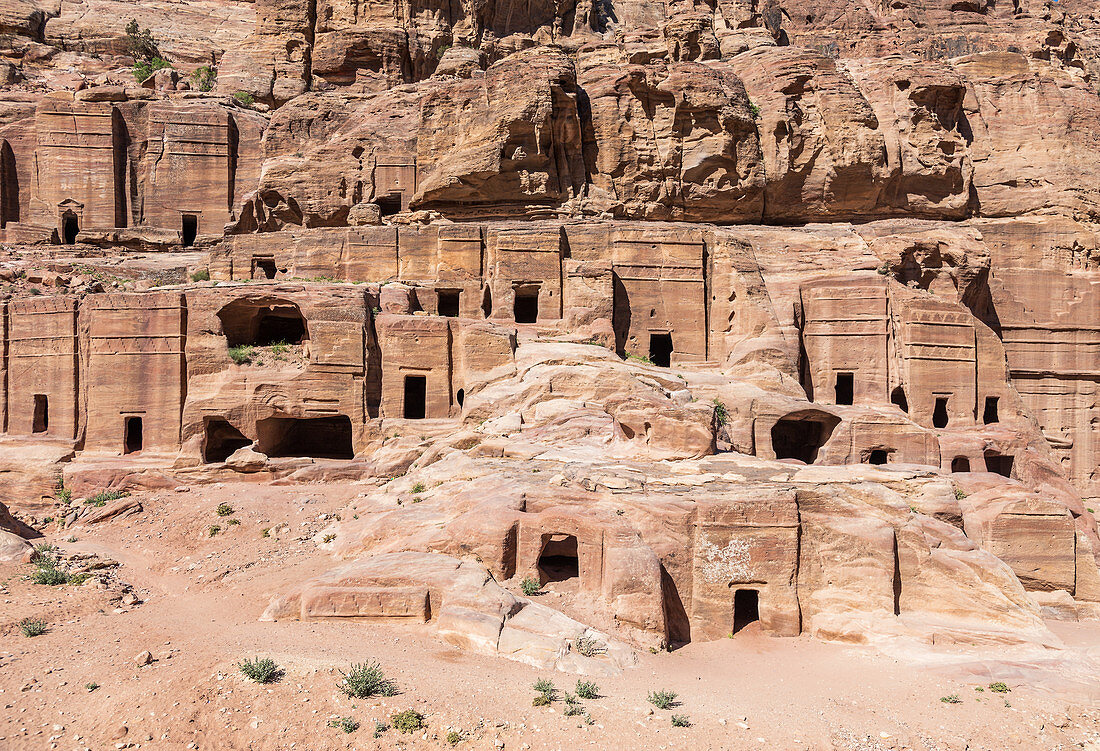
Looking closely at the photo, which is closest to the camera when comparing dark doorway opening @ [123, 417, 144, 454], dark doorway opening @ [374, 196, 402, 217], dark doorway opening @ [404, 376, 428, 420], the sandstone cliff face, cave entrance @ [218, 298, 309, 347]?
the sandstone cliff face

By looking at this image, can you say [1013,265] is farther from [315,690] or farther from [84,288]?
[84,288]

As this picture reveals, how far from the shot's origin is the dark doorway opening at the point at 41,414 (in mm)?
23266

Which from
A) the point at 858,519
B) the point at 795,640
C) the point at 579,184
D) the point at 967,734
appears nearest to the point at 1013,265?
the point at 579,184

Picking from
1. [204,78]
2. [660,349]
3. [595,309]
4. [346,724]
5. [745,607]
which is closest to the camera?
[346,724]

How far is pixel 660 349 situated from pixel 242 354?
1512 cm

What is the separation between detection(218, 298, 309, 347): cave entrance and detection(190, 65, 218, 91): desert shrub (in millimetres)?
19359

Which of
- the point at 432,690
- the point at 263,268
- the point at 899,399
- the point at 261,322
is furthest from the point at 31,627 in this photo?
the point at 899,399

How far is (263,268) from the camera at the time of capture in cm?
2811

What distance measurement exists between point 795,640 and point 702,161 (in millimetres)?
22410

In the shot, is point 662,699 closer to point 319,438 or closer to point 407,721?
point 407,721

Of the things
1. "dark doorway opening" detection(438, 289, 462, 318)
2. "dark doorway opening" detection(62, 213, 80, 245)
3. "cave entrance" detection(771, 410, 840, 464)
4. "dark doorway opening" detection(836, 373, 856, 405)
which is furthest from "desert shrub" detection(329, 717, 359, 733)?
"dark doorway opening" detection(62, 213, 80, 245)

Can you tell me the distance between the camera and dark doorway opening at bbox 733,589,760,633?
14.6 metres

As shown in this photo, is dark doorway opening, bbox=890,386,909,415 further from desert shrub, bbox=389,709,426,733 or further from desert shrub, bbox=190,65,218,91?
desert shrub, bbox=190,65,218,91

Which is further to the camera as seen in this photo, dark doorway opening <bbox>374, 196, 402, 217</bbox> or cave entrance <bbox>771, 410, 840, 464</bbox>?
dark doorway opening <bbox>374, 196, 402, 217</bbox>
